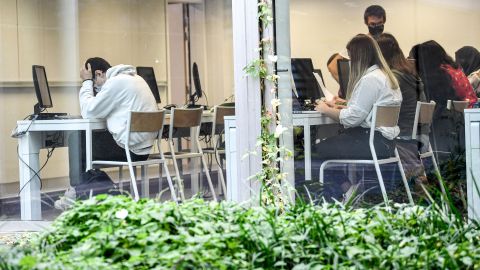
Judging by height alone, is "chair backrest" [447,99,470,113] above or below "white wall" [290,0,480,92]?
below

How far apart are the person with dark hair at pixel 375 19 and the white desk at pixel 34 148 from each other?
2210 mm

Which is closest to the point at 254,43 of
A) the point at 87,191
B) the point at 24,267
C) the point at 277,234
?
the point at 87,191

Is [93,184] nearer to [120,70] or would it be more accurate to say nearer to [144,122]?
[144,122]

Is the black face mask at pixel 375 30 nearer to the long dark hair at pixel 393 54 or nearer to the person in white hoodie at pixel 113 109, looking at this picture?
the long dark hair at pixel 393 54

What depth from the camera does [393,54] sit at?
6523 mm

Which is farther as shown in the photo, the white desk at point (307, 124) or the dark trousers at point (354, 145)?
the white desk at point (307, 124)

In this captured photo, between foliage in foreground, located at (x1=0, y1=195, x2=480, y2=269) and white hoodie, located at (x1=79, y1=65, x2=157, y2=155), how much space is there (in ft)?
11.4

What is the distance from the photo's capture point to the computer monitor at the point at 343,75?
6.65 metres

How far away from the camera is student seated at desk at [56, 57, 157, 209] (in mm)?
7520

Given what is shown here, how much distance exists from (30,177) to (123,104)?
39.8 inches

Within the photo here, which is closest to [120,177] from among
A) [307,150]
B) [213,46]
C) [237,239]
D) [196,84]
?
[196,84]

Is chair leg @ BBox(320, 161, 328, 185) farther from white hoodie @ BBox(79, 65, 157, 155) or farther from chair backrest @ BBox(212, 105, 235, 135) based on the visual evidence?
white hoodie @ BBox(79, 65, 157, 155)

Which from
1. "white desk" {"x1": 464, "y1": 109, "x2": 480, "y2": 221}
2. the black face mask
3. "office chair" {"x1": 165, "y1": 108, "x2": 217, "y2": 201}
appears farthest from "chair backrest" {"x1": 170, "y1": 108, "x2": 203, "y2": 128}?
"white desk" {"x1": 464, "y1": 109, "x2": 480, "y2": 221}

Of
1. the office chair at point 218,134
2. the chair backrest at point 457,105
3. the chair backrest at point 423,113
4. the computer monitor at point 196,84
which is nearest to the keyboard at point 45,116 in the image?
the computer monitor at point 196,84
